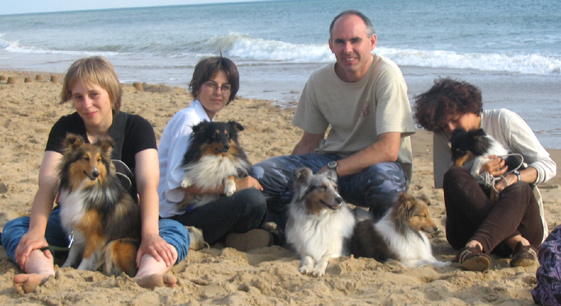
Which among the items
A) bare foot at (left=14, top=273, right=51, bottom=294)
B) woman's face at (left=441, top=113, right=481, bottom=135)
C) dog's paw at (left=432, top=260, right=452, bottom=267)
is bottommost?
dog's paw at (left=432, top=260, right=452, bottom=267)

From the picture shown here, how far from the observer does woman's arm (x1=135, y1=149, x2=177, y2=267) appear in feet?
10.7

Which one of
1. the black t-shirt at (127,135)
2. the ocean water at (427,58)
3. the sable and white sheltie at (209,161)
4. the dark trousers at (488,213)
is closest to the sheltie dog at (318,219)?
the sable and white sheltie at (209,161)

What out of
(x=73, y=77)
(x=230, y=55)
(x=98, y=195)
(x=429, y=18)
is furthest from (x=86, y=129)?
(x=429, y=18)

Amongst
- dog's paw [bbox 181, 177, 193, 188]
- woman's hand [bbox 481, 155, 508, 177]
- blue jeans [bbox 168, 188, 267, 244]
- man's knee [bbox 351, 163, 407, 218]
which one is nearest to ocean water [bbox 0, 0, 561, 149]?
woman's hand [bbox 481, 155, 508, 177]

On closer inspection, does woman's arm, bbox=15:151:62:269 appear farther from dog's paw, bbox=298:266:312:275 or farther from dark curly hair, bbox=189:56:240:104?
dog's paw, bbox=298:266:312:275

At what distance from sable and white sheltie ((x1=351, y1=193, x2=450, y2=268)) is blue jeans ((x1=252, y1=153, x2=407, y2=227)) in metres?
0.23

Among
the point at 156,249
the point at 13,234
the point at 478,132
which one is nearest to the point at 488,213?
the point at 478,132

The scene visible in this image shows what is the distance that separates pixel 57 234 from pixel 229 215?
1196mm

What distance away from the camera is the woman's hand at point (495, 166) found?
3750 mm

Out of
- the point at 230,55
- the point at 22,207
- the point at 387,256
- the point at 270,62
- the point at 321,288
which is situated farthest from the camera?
the point at 230,55

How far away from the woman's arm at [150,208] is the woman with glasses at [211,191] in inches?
19.9

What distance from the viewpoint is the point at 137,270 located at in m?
3.33

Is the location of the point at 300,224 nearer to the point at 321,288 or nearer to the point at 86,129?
the point at 321,288

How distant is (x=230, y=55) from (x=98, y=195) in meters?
21.0
